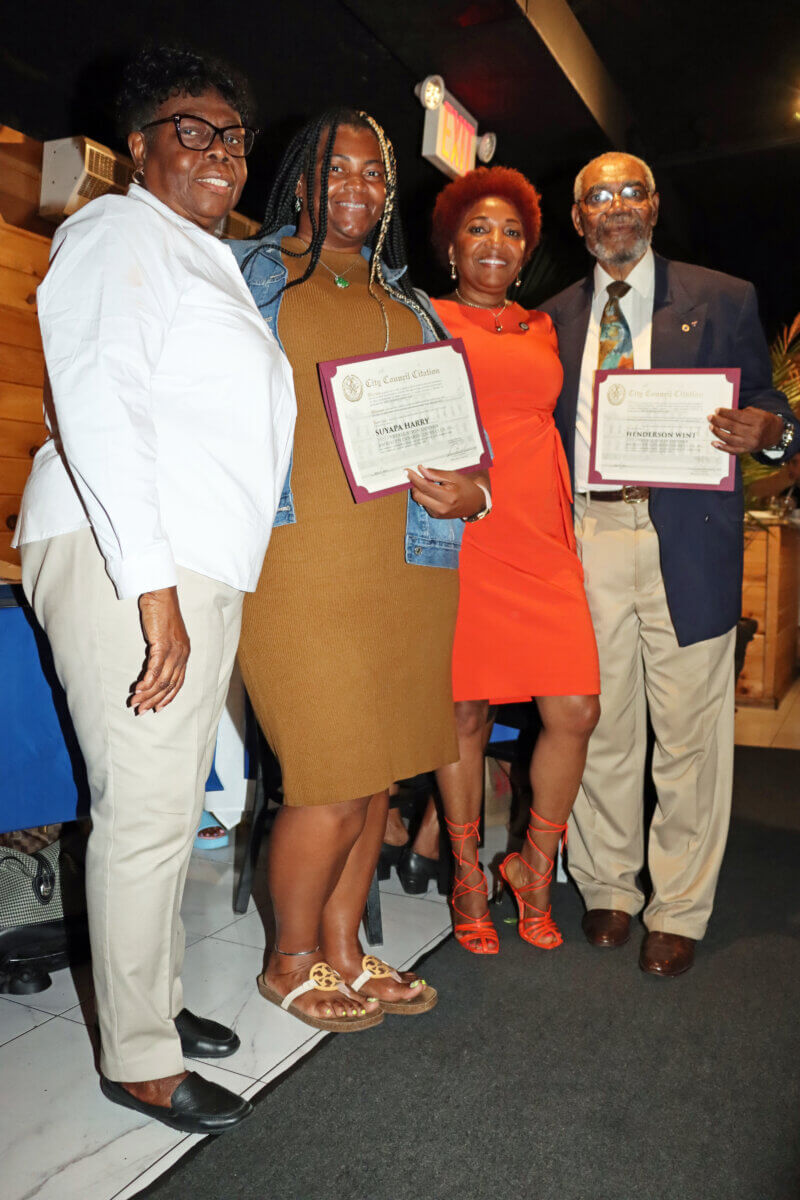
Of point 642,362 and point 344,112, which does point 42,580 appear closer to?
point 344,112

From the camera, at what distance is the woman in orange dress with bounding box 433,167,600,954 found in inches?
76.9

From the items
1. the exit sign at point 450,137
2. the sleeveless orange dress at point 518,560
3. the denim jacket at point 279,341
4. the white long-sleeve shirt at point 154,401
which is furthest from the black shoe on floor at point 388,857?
the exit sign at point 450,137

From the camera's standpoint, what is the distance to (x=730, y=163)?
6117mm

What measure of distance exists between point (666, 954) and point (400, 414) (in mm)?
1250

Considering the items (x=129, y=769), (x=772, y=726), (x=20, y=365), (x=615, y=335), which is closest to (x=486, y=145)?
(x=20, y=365)

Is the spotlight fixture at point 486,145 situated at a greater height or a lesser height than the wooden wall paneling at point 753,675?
greater

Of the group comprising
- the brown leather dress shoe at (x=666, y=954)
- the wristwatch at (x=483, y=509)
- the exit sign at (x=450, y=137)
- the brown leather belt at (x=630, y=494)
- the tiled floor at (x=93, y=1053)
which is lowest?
the tiled floor at (x=93, y=1053)

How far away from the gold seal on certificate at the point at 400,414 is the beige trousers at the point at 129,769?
1.19 feet

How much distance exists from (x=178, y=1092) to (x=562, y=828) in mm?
1005

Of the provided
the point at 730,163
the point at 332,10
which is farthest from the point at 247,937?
the point at 730,163

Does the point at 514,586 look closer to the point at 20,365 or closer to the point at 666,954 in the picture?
the point at 666,954

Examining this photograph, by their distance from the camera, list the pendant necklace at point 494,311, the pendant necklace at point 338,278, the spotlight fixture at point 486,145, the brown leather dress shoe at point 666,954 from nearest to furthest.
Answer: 1. the pendant necklace at point 338,278
2. the brown leather dress shoe at point 666,954
3. the pendant necklace at point 494,311
4. the spotlight fixture at point 486,145

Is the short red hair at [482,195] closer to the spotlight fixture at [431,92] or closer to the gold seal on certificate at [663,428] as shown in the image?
the gold seal on certificate at [663,428]

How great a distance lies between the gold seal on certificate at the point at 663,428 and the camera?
1932 millimetres
